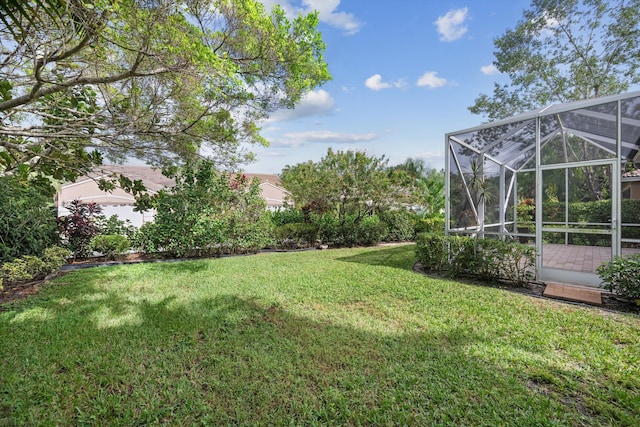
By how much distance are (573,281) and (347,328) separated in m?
5.76

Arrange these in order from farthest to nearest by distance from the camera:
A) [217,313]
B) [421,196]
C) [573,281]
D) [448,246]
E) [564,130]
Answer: [421,196] → [448,246] → [564,130] → [573,281] → [217,313]

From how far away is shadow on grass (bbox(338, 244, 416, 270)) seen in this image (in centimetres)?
924

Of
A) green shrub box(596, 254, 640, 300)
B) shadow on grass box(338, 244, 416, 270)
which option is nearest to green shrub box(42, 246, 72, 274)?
shadow on grass box(338, 244, 416, 270)

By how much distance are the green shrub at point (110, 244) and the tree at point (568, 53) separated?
24.4 metres

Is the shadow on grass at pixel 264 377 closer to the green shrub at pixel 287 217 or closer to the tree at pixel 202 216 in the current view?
the tree at pixel 202 216

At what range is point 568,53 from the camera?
57.8ft

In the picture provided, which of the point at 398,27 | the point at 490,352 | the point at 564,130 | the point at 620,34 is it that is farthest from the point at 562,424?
the point at 620,34

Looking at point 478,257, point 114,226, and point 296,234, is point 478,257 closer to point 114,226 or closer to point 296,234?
point 296,234

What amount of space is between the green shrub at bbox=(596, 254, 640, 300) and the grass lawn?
0.75m

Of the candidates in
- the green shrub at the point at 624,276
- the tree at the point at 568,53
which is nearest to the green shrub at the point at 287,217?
the green shrub at the point at 624,276

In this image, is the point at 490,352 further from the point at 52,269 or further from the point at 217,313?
the point at 52,269

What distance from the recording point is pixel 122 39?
399cm


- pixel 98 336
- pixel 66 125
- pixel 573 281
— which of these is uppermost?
pixel 66 125

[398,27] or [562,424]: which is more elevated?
[398,27]
